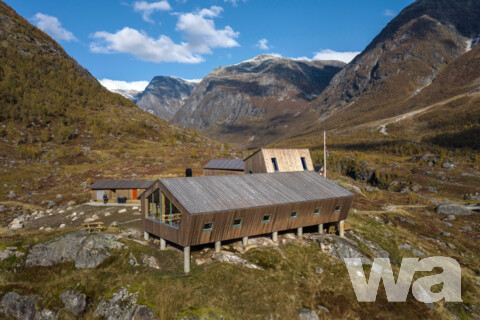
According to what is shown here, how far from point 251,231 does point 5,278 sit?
2230 centimetres

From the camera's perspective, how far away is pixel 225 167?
62.7 m

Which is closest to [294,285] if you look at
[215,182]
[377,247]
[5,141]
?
[215,182]

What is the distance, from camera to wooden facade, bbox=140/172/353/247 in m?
25.7

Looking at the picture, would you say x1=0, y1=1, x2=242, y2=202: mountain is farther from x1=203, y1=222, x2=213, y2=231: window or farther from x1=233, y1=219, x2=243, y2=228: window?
x1=233, y1=219, x2=243, y2=228: window

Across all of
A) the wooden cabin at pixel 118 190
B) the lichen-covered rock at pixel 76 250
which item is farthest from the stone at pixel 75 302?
the wooden cabin at pixel 118 190

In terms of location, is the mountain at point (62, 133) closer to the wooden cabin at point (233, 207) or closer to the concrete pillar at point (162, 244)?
the concrete pillar at point (162, 244)

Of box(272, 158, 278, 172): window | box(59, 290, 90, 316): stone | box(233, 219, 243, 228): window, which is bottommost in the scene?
box(59, 290, 90, 316): stone

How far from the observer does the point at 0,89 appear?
13350 centimetres

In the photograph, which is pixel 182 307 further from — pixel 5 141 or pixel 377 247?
pixel 5 141

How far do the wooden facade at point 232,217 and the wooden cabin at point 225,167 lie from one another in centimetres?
2392

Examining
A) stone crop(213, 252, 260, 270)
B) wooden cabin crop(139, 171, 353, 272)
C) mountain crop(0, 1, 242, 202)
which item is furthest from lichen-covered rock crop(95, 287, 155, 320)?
mountain crop(0, 1, 242, 202)

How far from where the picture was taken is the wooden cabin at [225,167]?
2383 inches

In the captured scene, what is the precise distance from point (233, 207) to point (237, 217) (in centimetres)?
115

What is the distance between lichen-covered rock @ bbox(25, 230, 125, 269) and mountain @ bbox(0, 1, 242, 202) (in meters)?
32.6
